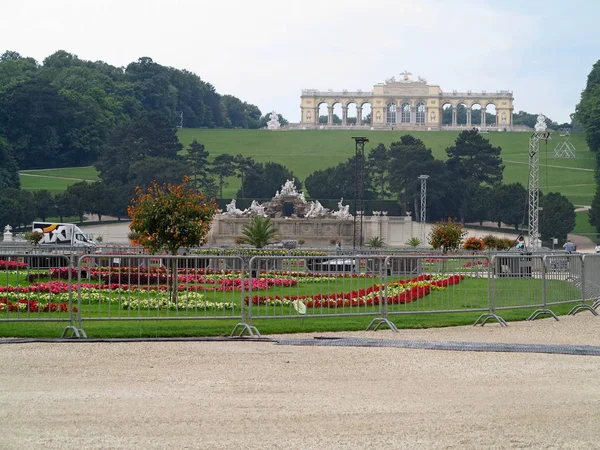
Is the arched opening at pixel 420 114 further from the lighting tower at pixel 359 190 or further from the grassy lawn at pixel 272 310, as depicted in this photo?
the grassy lawn at pixel 272 310

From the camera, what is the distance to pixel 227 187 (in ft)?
258

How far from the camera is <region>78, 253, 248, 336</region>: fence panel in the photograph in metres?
12.5

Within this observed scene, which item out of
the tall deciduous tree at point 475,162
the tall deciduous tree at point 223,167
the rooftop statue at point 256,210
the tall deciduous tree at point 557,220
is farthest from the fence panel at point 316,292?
the tall deciduous tree at point 223,167

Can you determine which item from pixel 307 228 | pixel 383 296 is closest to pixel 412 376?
pixel 383 296

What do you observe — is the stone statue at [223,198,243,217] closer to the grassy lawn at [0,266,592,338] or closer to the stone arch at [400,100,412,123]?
the grassy lawn at [0,266,592,338]

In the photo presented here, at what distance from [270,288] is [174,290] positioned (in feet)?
11.1

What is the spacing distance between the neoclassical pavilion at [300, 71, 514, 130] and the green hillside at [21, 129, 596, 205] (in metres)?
16.9

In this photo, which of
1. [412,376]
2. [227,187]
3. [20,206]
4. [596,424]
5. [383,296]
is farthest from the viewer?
[227,187]

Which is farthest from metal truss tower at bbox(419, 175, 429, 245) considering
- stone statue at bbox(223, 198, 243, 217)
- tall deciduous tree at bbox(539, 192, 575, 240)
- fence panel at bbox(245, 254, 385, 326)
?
fence panel at bbox(245, 254, 385, 326)

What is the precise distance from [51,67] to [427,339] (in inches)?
3819

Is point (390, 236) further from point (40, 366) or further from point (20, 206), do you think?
point (40, 366)

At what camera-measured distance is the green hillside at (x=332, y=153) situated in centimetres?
7719

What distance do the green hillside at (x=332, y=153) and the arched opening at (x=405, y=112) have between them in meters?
18.5

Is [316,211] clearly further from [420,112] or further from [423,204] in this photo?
[420,112]
